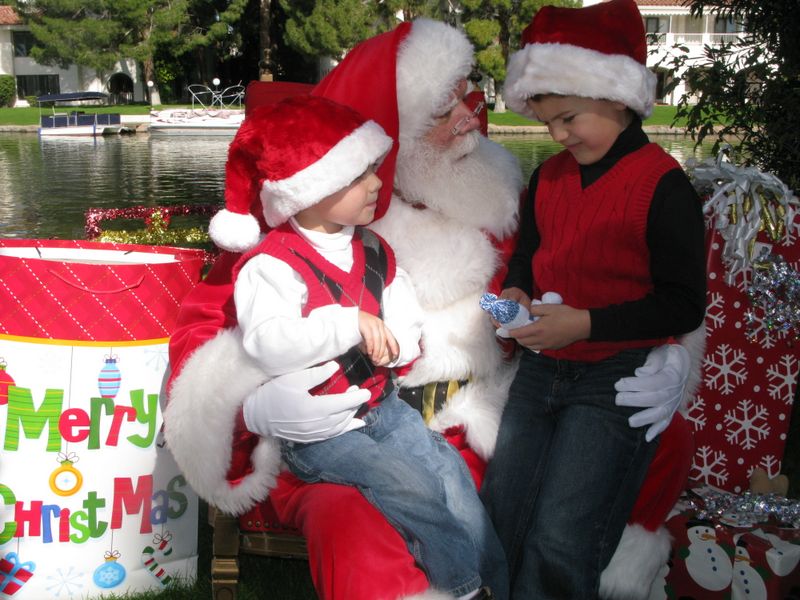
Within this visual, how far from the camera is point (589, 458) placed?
217cm

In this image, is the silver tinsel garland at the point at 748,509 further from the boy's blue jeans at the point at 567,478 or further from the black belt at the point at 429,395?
the black belt at the point at 429,395

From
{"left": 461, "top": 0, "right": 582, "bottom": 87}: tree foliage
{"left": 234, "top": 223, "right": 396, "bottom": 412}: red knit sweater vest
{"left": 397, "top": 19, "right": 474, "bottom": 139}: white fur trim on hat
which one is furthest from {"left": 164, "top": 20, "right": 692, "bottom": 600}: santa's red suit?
{"left": 461, "top": 0, "right": 582, "bottom": 87}: tree foliage

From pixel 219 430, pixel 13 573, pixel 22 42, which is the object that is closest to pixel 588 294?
pixel 219 430

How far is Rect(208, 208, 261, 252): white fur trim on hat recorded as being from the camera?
2291 mm

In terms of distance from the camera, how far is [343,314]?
2072 mm

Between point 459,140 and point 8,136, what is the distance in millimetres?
24625

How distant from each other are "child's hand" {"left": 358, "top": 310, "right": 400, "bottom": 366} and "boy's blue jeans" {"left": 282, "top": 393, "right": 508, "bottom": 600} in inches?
9.9

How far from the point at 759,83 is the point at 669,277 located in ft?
6.56

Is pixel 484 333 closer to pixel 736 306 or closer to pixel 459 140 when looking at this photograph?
pixel 459 140

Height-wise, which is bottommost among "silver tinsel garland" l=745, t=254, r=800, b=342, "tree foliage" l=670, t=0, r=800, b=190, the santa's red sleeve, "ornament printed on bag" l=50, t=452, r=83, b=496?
"ornament printed on bag" l=50, t=452, r=83, b=496

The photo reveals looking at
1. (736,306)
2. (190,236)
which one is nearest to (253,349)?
(736,306)

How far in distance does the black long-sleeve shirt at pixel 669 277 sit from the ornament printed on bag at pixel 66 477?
4.98 feet

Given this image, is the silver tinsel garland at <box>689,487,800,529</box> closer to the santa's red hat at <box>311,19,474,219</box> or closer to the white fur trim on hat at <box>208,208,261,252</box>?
the santa's red hat at <box>311,19,474,219</box>

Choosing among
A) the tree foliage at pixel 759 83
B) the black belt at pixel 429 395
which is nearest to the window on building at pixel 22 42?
the tree foliage at pixel 759 83
